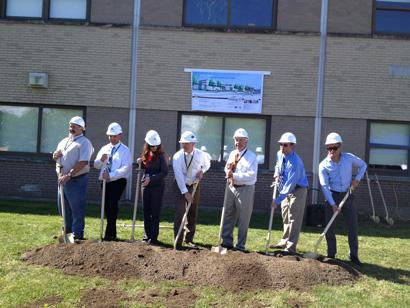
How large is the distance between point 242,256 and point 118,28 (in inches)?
371

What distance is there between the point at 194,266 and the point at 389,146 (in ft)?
31.2

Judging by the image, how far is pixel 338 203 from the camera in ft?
27.9

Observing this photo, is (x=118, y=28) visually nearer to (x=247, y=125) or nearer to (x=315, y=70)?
(x=247, y=125)

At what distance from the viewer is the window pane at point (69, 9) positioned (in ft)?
50.2

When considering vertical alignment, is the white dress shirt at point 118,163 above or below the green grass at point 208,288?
above

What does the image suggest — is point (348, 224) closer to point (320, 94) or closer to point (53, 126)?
point (320, 94)

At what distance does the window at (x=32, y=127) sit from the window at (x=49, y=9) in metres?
2.62

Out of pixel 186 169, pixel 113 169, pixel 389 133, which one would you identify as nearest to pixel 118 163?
pixel 113 169

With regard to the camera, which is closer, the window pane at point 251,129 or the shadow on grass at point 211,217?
the shadow on grass at point 211,217

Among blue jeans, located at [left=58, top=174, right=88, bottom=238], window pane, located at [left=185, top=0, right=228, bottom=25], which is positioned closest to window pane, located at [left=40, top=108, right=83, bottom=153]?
window pane, located at [left=185, top=0, right=228, bottom=25]

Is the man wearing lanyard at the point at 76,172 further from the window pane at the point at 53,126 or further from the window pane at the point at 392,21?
the window pane at the point at 392,21

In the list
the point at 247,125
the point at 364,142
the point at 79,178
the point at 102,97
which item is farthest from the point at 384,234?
the point at 102,97

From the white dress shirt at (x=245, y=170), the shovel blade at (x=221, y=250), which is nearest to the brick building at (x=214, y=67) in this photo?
the white dress shirt at (x=245, y=170)

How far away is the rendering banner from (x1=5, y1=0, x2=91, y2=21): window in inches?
140
